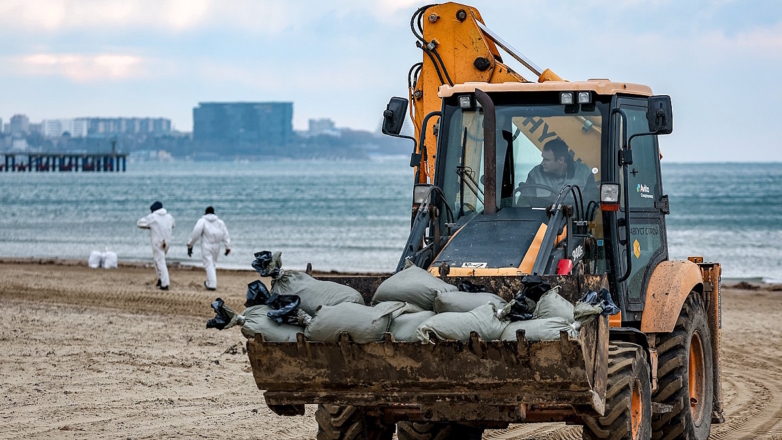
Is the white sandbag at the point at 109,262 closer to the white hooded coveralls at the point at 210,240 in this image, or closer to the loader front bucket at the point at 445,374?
the white hooded coveralls at the point at 210,240

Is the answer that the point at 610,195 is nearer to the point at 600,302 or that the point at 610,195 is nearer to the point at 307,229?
the point at 600,302

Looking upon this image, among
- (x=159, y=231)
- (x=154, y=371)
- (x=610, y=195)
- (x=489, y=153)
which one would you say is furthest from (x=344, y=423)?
(x=159, y=231)

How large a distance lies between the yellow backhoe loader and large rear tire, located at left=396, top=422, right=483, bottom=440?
0.01 metres

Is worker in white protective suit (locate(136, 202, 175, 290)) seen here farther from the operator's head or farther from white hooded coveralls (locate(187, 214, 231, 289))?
the operator's head

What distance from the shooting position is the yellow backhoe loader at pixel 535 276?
618cm

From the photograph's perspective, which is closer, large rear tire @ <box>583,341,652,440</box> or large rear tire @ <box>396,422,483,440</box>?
large rear tire @ <box>583,341,652,440</box>

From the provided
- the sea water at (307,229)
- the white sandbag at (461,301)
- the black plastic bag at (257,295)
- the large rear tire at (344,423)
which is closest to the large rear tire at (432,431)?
the large rear tire at (344,423)

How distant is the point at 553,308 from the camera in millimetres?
6211

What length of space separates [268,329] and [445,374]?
3.54 feet

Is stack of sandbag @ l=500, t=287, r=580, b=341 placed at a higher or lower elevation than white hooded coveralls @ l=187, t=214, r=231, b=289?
higher

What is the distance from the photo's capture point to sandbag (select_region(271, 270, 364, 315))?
667 cm

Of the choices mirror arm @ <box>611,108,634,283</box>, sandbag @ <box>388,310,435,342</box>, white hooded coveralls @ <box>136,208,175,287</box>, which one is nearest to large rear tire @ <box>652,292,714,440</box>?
mirror arm @ <box>611,108,634,283</box>

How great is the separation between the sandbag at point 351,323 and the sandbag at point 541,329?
0.71 m

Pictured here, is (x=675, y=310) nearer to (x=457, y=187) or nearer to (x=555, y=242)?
(x=555, y=242)
